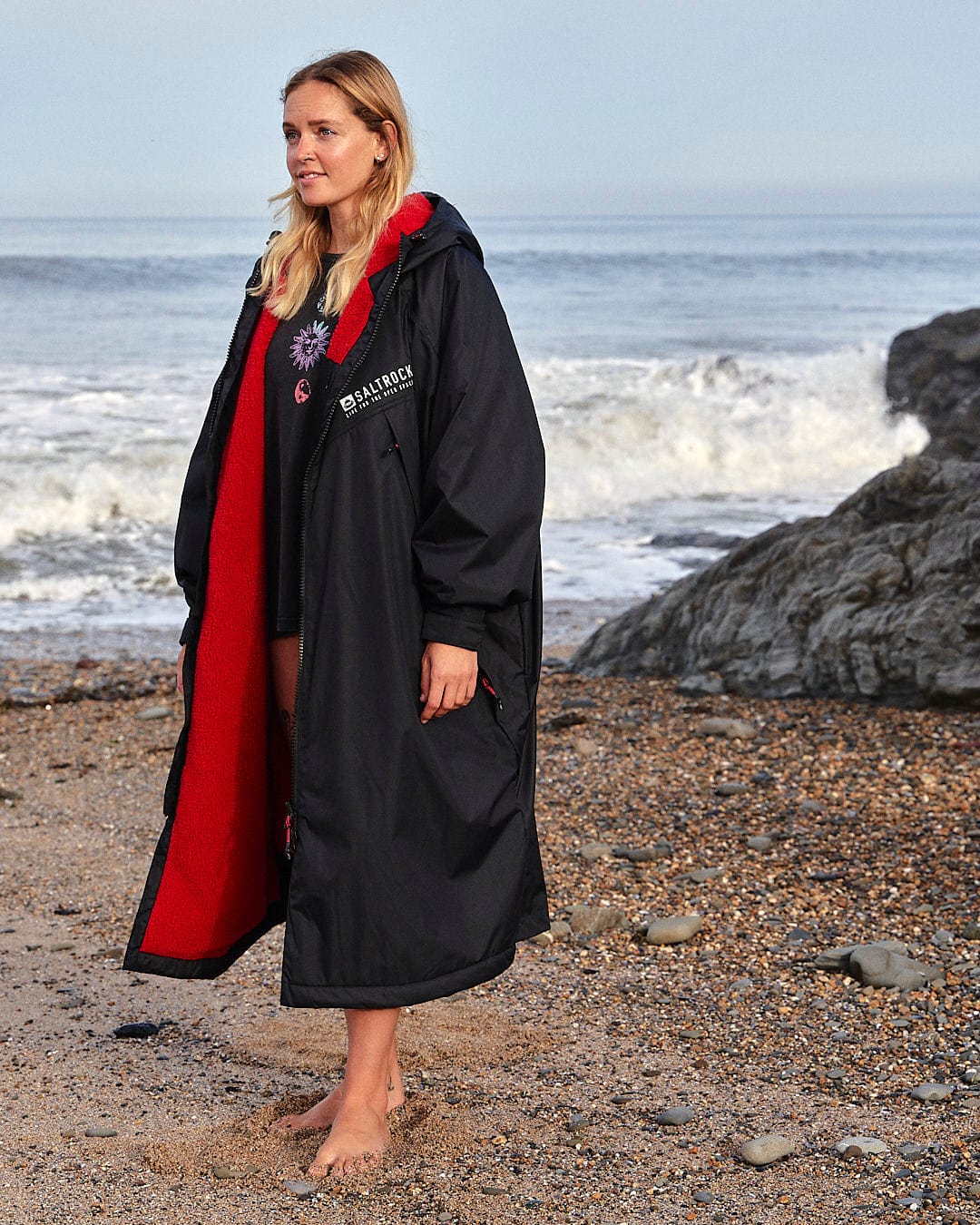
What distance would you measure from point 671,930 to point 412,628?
1800 millimetres

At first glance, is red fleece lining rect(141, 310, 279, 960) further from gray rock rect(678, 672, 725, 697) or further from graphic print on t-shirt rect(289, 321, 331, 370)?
gray rock rect(678, 672, 725, 697)

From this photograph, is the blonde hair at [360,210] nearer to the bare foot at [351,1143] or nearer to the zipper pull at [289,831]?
the zipper pull at [289,831]

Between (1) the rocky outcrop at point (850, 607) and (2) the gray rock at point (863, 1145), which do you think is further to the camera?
(1) the rocky outcrop at point (850, 607)

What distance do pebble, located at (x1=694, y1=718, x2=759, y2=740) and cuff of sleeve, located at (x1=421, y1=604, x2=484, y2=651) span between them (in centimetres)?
332

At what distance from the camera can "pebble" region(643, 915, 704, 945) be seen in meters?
3.99

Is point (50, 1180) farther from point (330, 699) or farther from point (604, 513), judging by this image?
point (604, 513)

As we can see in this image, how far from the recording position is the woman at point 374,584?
2.54 m

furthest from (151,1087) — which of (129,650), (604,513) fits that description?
(604,513)

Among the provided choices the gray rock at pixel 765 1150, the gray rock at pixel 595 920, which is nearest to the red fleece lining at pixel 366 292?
the gray rock at pixel 765 1150

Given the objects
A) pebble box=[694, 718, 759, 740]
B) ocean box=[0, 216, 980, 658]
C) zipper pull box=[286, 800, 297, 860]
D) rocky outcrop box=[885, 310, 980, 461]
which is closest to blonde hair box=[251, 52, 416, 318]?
zipper pull box=[286, 800, 297, 860]

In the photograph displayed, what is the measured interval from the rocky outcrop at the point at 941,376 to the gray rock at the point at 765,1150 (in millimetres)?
12677

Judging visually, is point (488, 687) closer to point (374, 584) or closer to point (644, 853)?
point (374, 584)

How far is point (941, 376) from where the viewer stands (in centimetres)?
1752

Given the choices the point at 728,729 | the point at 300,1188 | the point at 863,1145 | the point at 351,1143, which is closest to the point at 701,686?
the point at 728,729
